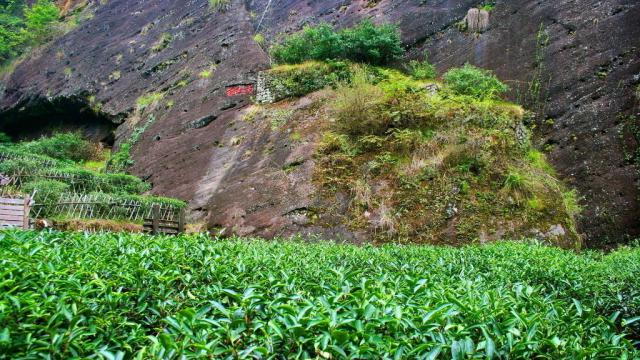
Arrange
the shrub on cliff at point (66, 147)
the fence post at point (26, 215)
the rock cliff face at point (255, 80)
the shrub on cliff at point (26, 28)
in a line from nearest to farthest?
1. the fence post at point (26, 215)
2. the rock cliff face at point (255, 80)
3. the shrub on cliff at point (66, 147)
4. the shrub on cliff at point (26, 28)

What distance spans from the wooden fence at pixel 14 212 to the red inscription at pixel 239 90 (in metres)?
8.33

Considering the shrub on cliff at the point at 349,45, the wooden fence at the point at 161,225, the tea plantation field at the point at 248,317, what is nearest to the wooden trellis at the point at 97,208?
the wooden fence at the point at 161,225

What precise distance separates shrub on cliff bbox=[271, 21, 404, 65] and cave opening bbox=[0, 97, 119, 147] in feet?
33.5

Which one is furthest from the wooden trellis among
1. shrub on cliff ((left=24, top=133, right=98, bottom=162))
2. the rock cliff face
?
shrub on cliff ((left=24, top=133, right=98, bottom=162))

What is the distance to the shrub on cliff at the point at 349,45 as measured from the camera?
14078 millimetres

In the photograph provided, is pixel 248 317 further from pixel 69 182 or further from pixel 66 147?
pixel 66 147

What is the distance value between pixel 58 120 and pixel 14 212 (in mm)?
17409

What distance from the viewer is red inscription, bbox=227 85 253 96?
607 inches

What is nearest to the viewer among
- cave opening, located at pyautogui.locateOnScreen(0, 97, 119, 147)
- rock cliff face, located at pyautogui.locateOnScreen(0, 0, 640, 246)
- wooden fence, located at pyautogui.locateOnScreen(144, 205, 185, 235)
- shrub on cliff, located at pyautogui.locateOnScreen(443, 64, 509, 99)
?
wooden fence, located at pyautogui.locateOnScreen(144, 205, 185, 235)

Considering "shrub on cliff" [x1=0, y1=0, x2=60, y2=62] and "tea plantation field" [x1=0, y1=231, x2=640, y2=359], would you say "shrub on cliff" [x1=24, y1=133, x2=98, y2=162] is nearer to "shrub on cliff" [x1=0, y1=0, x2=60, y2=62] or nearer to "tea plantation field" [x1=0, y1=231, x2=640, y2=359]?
"shrub on cliff" [x1=0, y1=0, x2=60, y2=62]

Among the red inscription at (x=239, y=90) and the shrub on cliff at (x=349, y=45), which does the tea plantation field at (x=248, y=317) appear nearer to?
→ the shrub on cliff at (x=349, y=45)

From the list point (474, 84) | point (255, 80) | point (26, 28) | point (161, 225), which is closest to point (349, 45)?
point (255, 80)

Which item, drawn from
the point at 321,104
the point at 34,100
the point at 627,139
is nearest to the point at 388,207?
the point at 321,104

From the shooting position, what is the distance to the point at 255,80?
15500mm
